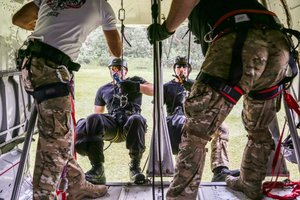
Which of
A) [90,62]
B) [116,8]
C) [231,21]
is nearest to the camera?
[231,21]

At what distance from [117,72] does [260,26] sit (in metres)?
2.82

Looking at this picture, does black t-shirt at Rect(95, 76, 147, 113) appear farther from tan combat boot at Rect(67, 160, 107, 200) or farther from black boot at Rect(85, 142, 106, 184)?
tan combat boot at Rect(67, 160, 107, 200)

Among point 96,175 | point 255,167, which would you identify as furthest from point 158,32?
point 96,175

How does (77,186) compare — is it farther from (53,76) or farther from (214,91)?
(214,91)

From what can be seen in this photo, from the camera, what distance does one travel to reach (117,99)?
4.72 m

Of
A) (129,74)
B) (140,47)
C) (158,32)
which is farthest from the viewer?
(129,74)

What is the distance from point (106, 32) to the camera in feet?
8.46

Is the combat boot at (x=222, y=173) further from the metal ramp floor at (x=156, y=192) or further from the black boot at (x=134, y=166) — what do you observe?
the black boot at (x=134, y=166)

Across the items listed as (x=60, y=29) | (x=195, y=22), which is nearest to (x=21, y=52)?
(x=60, y=29)

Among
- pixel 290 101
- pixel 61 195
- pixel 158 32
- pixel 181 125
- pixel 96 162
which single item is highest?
pixel 158 32

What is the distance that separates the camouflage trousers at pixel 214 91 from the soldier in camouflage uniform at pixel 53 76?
0.82 metres

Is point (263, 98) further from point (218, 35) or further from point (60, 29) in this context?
point (60, 29)

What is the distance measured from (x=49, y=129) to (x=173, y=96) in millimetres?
2672

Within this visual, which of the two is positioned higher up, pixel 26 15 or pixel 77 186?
pixel 26 15
